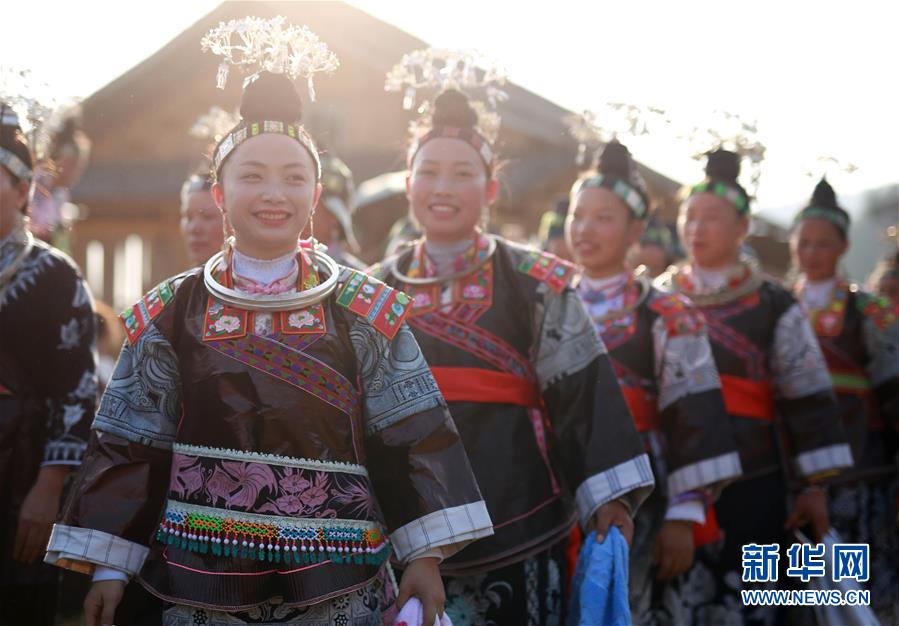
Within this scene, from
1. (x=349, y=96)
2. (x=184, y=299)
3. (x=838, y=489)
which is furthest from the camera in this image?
(x=349, y=96)

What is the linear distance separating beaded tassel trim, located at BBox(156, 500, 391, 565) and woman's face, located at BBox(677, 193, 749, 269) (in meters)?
3.21

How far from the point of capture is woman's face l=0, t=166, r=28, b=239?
174 inches

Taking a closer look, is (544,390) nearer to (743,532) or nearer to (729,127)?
(743,532)

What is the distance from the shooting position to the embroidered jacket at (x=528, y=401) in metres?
4.04

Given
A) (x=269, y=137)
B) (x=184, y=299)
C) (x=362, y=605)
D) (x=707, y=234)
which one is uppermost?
(x=707, y=234)

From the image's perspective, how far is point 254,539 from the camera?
3150 mm

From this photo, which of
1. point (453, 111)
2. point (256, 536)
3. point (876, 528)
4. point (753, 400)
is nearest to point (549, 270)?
point (453, 111)

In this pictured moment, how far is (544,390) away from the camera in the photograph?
13.9ft

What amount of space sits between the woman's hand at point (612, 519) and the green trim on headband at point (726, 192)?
235cm

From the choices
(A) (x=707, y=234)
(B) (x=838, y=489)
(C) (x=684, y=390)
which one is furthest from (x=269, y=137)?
(B) (x=838, y=489)

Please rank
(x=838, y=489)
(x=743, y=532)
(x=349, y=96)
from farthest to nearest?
1. (x=349, y=96)
2. (x=838, y=489)
3. (x=743, y=532)

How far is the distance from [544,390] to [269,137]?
1487 millimetres

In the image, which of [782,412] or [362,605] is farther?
[782,412]

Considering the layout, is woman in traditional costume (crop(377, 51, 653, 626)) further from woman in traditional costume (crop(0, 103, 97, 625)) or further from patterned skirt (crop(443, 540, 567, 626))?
woman in traditional costume (crop(0, 103, 97, 625))
